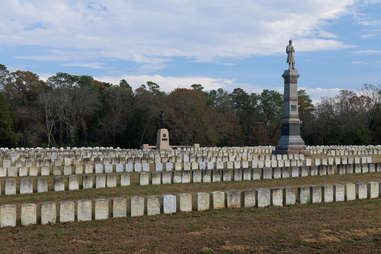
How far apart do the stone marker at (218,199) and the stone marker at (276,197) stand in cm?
134

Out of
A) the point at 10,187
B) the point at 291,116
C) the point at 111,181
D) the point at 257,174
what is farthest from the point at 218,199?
the point at 291,116

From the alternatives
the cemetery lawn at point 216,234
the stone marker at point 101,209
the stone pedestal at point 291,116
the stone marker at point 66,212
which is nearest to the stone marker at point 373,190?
the cemetery lawn at point 216,234

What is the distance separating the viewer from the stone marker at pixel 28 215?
8.34 m

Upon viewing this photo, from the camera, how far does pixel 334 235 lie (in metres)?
7.23

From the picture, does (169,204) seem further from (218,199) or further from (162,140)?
(162,140)

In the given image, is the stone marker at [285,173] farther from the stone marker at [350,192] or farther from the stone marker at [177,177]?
the stone marker at [350,192]

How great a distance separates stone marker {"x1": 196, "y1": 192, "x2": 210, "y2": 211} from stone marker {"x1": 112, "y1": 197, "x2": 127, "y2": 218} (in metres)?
1.79

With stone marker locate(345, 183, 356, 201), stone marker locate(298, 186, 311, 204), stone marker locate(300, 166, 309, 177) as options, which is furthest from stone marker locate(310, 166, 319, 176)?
stone marker locate(298, 186, 311, 204)

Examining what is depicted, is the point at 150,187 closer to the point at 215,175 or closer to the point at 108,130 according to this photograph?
the point at 215,175

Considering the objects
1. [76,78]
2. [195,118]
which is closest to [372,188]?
[195,118]

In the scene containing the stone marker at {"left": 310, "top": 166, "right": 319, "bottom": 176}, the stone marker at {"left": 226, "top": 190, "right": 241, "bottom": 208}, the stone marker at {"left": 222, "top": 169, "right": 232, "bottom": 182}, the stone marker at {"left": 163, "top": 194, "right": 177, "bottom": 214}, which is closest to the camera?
the stone marker at {"left": 163, "top": 194, "right": 177, "bottom": 214}

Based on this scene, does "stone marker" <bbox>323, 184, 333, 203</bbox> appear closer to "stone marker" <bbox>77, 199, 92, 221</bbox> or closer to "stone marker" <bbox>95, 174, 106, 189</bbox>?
"stone marker" <bbox>77, 199, 92, 221</bbox>

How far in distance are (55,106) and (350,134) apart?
38.3 metres

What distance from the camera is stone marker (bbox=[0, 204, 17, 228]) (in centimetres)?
822
